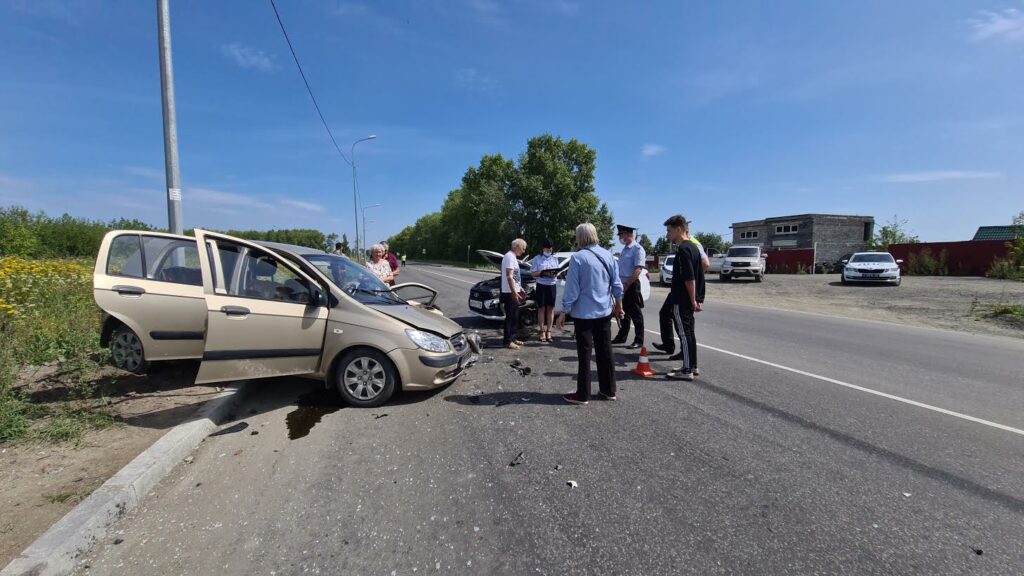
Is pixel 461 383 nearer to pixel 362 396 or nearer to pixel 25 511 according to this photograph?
pixel 362 396

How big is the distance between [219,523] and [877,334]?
11203 millimetres

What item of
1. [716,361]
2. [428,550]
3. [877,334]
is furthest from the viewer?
[877,334]

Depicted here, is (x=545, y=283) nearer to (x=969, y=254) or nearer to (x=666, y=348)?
(x=666, y=348)

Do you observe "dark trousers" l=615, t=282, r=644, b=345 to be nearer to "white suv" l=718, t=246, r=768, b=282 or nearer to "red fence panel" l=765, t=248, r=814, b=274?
"white suv" l=718, t=246, r=768, b=282

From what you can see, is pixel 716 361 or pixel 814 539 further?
pixel 716 361

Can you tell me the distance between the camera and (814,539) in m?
2.46

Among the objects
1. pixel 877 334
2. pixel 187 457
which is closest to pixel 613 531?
pixel 187 457

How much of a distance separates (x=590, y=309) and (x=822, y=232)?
5669 centimetres

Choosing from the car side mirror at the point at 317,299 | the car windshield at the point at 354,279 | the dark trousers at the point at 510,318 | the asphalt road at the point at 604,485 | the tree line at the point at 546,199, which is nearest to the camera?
the asphalt road at the point at 604,485

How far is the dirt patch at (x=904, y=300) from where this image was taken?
436 inches

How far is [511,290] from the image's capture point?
6.86 metres

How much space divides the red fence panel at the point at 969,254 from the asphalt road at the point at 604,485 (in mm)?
26280

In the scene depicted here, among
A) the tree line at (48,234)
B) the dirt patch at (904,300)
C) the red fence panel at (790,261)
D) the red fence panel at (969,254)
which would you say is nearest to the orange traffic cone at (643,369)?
the dirt patch at (904,300)

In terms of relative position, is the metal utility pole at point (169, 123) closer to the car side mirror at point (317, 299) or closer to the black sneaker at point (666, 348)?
the car side mirror at point (317, 299)
